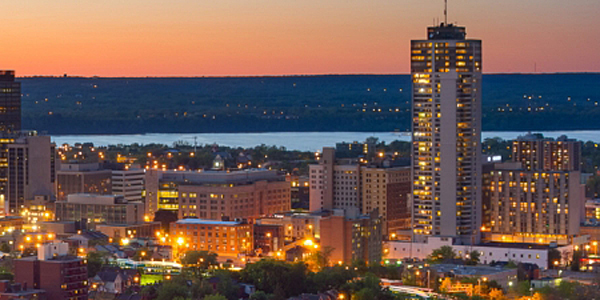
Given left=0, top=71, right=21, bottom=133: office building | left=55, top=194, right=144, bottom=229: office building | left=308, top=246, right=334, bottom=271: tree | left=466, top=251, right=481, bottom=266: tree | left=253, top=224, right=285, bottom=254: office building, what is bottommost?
left=466, top=251, right=481, bottom=266: tree

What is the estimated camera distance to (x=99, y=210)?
219 ft

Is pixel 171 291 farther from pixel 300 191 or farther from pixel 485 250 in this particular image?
pixel 300 191

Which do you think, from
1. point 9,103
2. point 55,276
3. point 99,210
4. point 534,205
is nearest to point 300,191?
point 99,210

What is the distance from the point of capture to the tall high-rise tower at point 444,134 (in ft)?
208

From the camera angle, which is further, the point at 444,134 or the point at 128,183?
the point at 128,183

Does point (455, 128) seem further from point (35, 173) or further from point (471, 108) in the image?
point (35, 173)

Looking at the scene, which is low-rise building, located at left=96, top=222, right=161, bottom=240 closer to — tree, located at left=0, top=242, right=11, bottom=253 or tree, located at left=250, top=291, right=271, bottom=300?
tree, located at left=0, top=242, right=11, bottom=253

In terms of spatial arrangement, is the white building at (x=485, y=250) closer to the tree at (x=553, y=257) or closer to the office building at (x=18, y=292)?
the tree at (x=553, y=257)

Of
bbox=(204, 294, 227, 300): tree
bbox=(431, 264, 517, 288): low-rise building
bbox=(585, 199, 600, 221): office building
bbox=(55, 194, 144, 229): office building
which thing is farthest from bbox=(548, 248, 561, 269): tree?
bbox=(204, 294, 227, 300): tree

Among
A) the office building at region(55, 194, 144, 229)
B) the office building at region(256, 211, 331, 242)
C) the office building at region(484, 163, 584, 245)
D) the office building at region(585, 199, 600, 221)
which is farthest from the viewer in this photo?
the office building at region(585, 199, 600, 221)

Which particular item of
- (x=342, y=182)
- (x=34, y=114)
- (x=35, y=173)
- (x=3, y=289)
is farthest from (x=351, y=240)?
(x=34, y=114)

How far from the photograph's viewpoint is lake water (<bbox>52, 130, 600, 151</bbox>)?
15050 centimetres

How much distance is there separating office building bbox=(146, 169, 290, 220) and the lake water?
67418 millimetres

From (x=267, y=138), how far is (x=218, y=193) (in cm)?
10405
